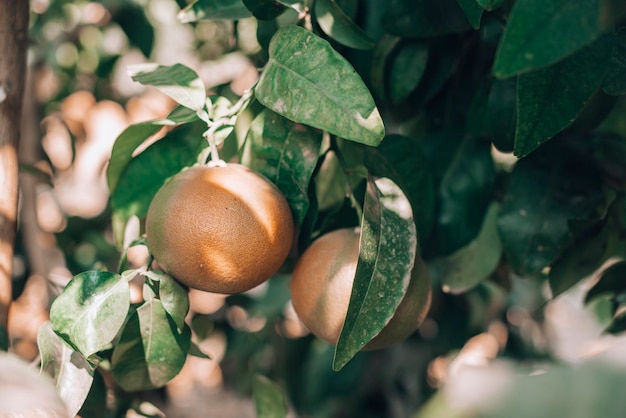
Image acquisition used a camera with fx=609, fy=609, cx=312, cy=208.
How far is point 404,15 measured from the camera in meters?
0.68

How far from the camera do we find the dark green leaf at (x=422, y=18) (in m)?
0.68

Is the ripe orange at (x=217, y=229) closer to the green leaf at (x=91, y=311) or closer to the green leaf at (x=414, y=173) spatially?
the green leaf at (x=91, y=311)

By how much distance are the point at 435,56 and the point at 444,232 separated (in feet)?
0.74

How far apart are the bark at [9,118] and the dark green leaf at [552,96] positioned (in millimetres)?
522

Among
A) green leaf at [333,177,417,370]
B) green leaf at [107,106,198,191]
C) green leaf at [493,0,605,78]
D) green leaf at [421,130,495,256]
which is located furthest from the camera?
green leaf at [421,130,495,256]

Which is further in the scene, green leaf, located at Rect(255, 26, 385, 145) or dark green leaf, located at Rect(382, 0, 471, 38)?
dark green leaf, located at Rect(382, 0, 471, 38)

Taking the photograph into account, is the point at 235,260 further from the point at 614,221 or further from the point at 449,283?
the point at 614,221

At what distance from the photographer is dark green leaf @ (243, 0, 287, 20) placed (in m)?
0.61

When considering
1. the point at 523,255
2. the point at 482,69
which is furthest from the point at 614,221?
the point at 482,69

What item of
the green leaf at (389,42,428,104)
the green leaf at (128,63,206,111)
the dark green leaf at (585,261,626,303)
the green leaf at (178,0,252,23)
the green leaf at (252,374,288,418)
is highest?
the green leaf at (178,0,252,23)

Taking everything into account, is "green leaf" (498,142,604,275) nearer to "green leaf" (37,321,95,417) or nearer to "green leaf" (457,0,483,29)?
"green leaf" (457,0,483,29)

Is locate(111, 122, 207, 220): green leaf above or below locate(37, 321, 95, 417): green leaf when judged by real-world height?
above

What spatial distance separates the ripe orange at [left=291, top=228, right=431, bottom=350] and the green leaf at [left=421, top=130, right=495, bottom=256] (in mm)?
139

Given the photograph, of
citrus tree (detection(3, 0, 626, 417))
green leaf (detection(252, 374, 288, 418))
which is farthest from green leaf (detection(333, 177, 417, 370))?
green leaf (detection(252, 374, 288, 418))
